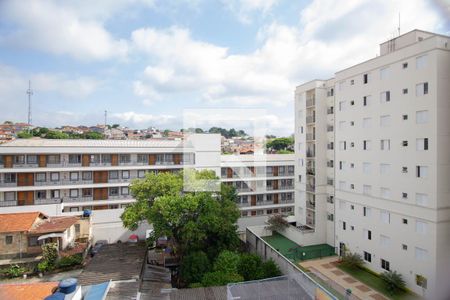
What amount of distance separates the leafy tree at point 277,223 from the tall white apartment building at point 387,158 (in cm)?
131

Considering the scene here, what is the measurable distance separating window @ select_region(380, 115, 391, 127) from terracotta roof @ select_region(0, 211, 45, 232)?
16.4 meters

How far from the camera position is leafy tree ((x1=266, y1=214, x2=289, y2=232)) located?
17.2 m

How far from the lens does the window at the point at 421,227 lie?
33.8 feet

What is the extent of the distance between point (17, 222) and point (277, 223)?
44.6 ft

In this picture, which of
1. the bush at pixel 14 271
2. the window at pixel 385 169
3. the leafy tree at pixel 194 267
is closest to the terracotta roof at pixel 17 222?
the bush at pixel 14 271

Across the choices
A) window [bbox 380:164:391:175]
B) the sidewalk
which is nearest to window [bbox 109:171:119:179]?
the sidewalk

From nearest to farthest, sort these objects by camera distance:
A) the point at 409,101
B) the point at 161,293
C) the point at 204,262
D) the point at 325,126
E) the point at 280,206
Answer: the point at 161,293
the point at 409,101
the point at 204,262
the point at 325,126
the point at 280,206

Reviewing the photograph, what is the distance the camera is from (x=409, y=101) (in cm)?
1086

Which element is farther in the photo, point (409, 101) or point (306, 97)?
point (306, 97)

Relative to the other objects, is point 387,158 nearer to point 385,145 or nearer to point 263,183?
point 385,145

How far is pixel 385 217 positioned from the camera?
12.1m

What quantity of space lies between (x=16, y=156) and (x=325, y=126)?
1923 cm

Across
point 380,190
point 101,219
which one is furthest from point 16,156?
point 380,190

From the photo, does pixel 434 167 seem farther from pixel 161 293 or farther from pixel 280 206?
pixel 280 206
